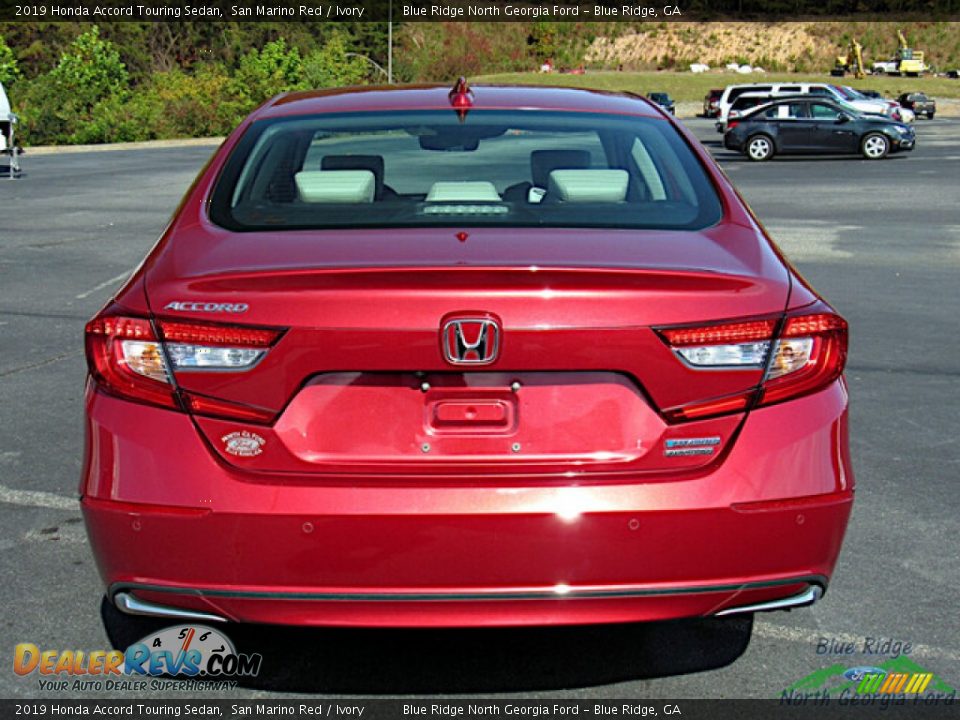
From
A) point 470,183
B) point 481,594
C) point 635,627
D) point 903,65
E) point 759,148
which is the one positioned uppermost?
point 470,183

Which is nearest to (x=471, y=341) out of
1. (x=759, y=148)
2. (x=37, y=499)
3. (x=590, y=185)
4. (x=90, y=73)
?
(x=590, y=185)

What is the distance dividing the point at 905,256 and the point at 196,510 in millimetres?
12167

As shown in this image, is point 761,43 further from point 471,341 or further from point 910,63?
point 471,341

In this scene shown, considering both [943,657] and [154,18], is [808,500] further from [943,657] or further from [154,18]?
[154,18]

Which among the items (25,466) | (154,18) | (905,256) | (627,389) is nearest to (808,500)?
(627,389)

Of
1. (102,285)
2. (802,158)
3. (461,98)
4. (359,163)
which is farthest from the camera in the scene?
(802,158)

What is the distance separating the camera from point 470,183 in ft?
14.4

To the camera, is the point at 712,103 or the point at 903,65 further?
the point at 903,65

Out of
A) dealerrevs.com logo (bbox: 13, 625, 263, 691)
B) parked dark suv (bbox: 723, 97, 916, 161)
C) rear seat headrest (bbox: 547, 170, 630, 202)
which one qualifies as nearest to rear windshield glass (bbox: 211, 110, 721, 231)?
rear seat headrest (bbox: 547, 170, 630, 202)

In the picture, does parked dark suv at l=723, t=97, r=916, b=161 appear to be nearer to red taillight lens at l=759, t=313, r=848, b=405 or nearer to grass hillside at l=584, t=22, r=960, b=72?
red taillight lens at l=759, t=313, r=848, b=405

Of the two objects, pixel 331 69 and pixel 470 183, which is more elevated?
pixel 470 183

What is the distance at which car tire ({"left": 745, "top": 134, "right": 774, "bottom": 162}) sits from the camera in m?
35.8

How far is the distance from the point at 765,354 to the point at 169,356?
4.66 ft
